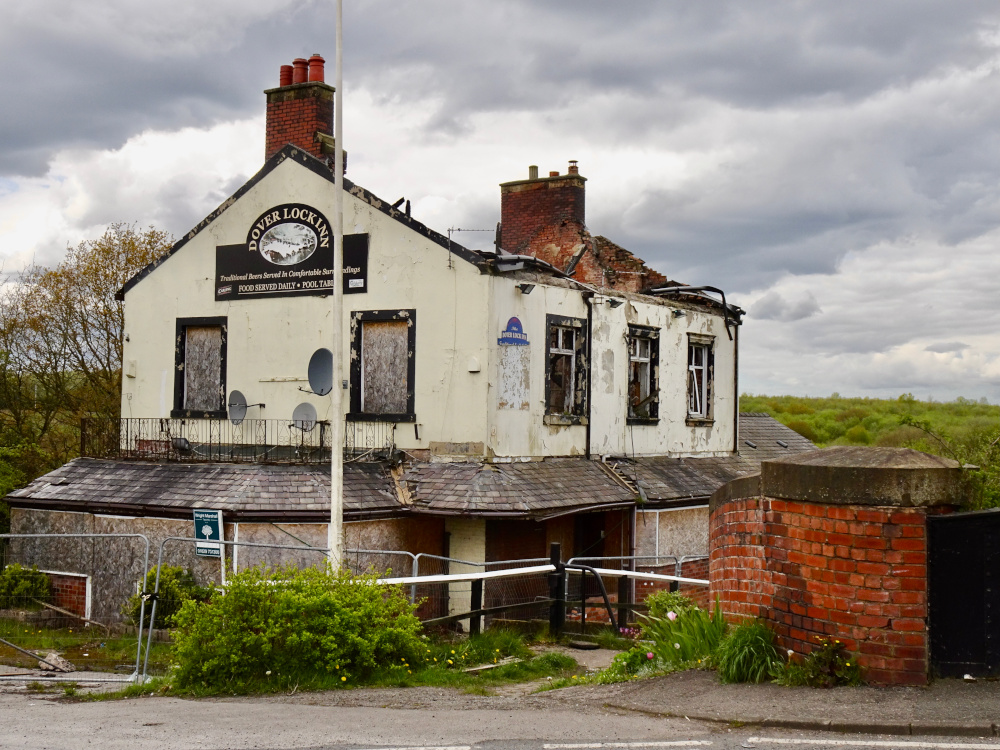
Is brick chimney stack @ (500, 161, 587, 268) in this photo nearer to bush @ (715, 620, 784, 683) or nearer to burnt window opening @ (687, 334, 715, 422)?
burnt window opening @ (687, 334, 715, 422)

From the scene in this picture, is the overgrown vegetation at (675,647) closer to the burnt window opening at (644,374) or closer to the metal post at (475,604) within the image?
the metal post at (475,604)

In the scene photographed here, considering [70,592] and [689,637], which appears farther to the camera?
[70,592]

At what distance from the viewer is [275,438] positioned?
19188 millimetres

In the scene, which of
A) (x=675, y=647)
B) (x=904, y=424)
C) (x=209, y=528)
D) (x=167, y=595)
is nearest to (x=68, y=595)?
(x=167, y=595)

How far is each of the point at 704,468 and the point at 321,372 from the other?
9.18 metres

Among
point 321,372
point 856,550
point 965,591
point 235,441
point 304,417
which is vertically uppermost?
point 321,372

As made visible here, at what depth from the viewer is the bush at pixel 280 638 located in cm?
903

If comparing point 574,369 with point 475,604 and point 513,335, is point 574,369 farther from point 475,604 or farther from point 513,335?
point 475,604

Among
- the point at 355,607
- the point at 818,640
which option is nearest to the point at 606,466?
the point at 355,607

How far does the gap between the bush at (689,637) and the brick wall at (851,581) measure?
621 mm

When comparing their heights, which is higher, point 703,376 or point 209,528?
point 703,376

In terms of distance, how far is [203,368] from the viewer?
2031 cm

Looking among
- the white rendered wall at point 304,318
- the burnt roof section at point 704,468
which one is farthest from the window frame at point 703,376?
the white rendered wall at point 304,318

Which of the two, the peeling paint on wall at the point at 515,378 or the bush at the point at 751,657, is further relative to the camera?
the peeling paint on wall at the point at 515,378
